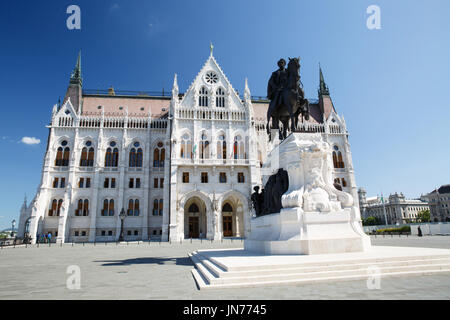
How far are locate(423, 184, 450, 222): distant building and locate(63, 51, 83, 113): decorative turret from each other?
355ft

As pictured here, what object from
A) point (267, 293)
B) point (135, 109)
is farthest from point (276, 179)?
point (135, 109)

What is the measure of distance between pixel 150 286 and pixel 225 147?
31.7 m

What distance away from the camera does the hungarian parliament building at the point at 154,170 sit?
3453 cm

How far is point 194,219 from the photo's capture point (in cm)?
3747

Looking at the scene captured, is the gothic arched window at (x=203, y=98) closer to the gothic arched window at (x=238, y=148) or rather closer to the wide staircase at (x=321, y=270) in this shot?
the gothic arched window at (x=238, y=148)

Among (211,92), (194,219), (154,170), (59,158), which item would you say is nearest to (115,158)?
(154,170)

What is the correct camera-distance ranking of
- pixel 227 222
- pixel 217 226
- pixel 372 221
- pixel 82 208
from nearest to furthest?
pixel 217 226, pixel 82 208, pixel 227 222, pixel 372 221

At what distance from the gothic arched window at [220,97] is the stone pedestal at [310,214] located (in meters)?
29.9

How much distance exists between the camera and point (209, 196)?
3428 centimetres

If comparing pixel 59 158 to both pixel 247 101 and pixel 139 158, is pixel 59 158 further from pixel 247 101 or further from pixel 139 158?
pixel 247 101

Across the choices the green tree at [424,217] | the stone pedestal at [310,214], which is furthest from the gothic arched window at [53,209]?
the green tree at [424,217]

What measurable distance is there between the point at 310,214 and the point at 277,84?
18.8 ft

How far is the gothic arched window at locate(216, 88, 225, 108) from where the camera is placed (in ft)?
127
